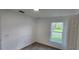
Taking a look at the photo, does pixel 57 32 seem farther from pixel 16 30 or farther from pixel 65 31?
pixel 16 30

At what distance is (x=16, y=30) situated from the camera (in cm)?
66

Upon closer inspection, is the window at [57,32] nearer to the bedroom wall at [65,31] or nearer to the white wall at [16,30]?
the bedroom wall at [65,31]

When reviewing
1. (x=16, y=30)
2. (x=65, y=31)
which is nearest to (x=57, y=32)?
(x=65, y=31)

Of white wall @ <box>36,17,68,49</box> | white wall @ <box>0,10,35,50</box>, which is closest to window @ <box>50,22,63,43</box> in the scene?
white wall @ <box>36,17,68,49</box>

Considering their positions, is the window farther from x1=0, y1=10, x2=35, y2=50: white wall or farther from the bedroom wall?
x1=0, y1=10, x2=35, y2=50: white wall

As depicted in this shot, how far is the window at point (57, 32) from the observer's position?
0.61 metres

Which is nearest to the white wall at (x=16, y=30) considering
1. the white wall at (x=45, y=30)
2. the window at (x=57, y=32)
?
the white wall at (x=45, y=30)

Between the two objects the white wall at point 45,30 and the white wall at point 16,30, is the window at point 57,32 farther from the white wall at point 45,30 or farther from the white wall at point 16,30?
the white wall at point 16,30

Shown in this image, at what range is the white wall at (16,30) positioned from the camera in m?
0.59

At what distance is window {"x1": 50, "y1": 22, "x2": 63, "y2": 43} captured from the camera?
608 mm

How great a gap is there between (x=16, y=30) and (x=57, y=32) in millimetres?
448

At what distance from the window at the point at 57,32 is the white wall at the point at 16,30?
228 millimetres

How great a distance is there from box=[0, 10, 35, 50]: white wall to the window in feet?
0.75
